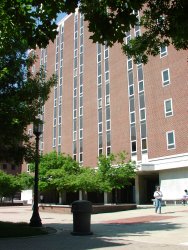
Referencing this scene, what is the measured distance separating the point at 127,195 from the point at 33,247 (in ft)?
110

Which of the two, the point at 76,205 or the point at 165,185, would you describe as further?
the point at 165,185

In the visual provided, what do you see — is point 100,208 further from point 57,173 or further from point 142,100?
point 142,100

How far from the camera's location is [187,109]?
36.0m

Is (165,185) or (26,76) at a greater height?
(26,76)

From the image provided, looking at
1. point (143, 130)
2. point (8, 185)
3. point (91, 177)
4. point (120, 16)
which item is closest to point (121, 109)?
point (143, 130)

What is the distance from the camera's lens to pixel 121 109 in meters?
44.1

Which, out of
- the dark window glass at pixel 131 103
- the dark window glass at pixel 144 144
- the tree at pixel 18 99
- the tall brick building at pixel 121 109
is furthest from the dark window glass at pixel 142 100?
the tree at pixel 18 99

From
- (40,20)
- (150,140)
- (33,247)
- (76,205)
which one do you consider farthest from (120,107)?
(40,20)

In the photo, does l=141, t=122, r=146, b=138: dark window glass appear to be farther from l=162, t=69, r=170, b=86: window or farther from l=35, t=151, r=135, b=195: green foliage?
l=35, t=151, r=135, b=195: green foliage

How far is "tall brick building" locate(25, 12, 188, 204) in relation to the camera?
37188 millimetres

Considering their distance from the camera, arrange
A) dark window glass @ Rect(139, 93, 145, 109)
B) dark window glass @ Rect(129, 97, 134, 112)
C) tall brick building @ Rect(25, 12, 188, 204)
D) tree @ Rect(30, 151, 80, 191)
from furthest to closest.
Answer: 1. dark window glass @ Rect(129, 97, 134, 112)
2. dark window glass @ Rect(139, 93, 145, 109)
3. tall brick building @ Rect(25, 12, 188, 204)
4. tree @ Rect(30, 151, 80, 191)

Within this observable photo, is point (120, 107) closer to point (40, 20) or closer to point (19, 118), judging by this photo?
point (19, 118)

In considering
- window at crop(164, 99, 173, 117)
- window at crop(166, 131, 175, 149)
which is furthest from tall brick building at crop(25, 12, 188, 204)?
window at crop(164, 99, 173, 117)

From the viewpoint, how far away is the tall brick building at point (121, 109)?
3719cm
